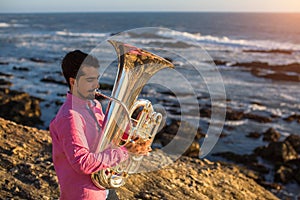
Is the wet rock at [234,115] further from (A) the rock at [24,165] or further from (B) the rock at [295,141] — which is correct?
(A) the rock at [24,165]

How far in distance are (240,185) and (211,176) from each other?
608mm

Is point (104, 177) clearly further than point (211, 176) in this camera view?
No

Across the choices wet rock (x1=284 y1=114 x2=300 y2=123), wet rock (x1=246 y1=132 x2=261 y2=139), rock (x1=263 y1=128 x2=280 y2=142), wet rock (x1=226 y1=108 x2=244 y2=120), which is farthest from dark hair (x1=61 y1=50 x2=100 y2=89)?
wet rock (x1=284 y1=114 x2=300 y2=123)

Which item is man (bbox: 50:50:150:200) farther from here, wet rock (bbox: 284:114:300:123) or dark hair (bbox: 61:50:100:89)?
wet rock (bbox: 284:114:300:123)

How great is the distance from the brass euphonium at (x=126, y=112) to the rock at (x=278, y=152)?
949cm

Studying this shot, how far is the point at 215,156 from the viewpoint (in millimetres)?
11688

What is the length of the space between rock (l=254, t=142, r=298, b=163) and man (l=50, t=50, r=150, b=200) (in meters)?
9.86

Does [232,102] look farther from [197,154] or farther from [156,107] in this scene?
[156,107]

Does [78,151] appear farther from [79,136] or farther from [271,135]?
[271,135]

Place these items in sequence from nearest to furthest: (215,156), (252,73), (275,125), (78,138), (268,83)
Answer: (78,138) < (215,156) < (275,125) < (268,83) < (252,73)

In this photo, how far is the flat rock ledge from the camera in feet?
15.1

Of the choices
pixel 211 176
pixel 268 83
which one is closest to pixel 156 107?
pixel 211 176

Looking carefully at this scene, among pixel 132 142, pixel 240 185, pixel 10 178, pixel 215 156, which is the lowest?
pixel 215 156

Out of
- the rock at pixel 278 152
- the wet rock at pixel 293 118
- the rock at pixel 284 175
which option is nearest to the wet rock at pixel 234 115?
the wet rock at pixel 293 118
